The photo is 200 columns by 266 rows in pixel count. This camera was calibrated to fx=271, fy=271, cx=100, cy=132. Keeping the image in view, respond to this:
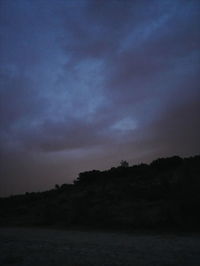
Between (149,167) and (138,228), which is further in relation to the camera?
(149,167)

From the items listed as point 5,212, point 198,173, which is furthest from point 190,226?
point 5,212

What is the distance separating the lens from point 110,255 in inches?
359

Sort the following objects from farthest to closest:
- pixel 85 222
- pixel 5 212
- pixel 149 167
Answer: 1. pixel 149 167
2. pixel 5 212
3. pixel 85 222

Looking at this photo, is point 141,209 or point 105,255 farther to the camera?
point 141,209

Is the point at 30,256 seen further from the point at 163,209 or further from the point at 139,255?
the point at 163,209

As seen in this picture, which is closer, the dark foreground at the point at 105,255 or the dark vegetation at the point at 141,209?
the dark foreground at the point at 105,255

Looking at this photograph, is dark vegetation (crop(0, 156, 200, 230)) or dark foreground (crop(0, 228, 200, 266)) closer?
dark foreground (crop(0, 228, 200, 266))

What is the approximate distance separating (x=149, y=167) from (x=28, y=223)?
23577mm

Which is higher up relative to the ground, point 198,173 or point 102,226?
point 198,173

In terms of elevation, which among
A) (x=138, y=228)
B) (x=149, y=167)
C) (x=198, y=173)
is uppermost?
(x=149, y=167)

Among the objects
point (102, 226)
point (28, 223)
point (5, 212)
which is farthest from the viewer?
point (5, 212)

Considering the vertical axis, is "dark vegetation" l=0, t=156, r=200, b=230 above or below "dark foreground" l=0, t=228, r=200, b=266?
above

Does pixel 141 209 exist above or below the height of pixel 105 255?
above

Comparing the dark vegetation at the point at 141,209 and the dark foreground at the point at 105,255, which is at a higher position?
the dark vegetation at the point at 141,209
